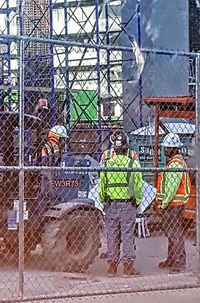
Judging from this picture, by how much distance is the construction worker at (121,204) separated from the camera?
35.5ft

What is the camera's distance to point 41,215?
11258 millimetres

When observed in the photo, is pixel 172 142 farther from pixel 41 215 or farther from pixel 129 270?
pixel 41 215

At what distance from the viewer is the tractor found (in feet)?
36.0

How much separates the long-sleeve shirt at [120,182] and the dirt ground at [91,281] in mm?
1092

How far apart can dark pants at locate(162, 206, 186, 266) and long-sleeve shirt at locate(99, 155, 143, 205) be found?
0.73m

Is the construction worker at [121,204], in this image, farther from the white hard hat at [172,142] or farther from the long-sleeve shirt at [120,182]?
the white hard hat at [172,142]

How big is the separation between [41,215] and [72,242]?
0.57 meters

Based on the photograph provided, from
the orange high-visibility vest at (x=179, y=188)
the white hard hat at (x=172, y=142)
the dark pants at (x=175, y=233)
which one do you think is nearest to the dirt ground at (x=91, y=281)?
the dark pants at (x=175, y=233)

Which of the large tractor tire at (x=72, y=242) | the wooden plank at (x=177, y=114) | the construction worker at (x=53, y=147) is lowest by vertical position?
the large tractor tire at (x=72, y=242)

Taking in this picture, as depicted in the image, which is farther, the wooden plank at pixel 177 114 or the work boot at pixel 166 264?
the wooden plank at pixel 177 114

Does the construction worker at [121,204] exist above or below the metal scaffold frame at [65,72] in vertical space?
below

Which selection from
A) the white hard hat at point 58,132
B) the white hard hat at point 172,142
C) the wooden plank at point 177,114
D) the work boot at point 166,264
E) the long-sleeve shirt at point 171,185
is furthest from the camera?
the wooden plank at point 177,114

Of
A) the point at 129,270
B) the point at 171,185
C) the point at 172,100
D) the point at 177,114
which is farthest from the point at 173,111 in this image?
the point at 129,270

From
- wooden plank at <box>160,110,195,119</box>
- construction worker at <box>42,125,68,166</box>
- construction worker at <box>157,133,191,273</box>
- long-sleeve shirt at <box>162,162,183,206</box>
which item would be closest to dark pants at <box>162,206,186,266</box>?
construction worker at <box>157,133,191,273</box>
